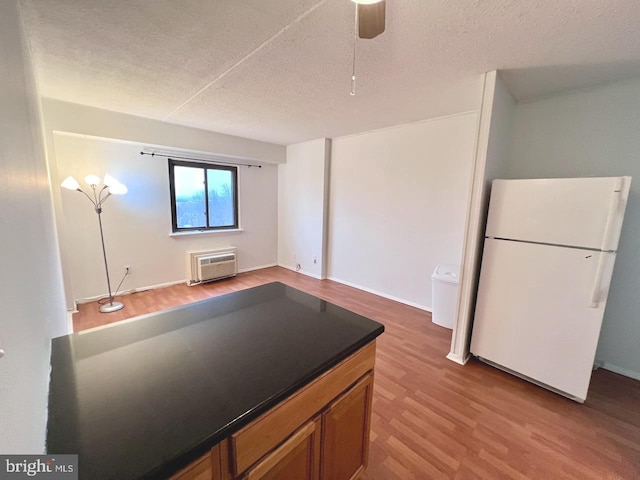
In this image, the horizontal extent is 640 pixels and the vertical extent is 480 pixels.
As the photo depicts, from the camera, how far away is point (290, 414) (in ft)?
2.75

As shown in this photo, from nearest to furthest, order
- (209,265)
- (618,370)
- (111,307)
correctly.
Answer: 1. (618,370)
2. (111,307)
3. (209,265)

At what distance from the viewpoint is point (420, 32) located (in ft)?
4.76

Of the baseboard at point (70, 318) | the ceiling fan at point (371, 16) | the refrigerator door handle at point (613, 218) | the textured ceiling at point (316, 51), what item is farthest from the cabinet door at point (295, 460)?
the baseboard at point (70, 318)

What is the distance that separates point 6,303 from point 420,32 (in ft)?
6.76

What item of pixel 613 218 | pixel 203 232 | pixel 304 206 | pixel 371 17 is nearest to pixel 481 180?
pixel 613 218

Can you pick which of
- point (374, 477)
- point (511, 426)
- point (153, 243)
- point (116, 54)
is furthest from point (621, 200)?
point (153, 243)

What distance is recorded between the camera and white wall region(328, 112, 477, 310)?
2.92 meters

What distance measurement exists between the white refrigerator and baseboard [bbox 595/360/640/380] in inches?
28.2

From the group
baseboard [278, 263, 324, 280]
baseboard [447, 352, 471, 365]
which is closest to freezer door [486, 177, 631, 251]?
baseboard [447, 352, 471, 365]

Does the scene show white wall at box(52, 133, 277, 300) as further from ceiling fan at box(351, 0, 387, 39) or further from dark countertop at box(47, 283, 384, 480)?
ceiling fan at box(351, 0, 387, 39)

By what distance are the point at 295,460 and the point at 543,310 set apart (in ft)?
6.72

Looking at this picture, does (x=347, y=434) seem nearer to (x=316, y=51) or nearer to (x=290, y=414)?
(x=290, y=414)

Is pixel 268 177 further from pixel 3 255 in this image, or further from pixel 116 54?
pixel 3 255

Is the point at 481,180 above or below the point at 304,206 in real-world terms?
above
